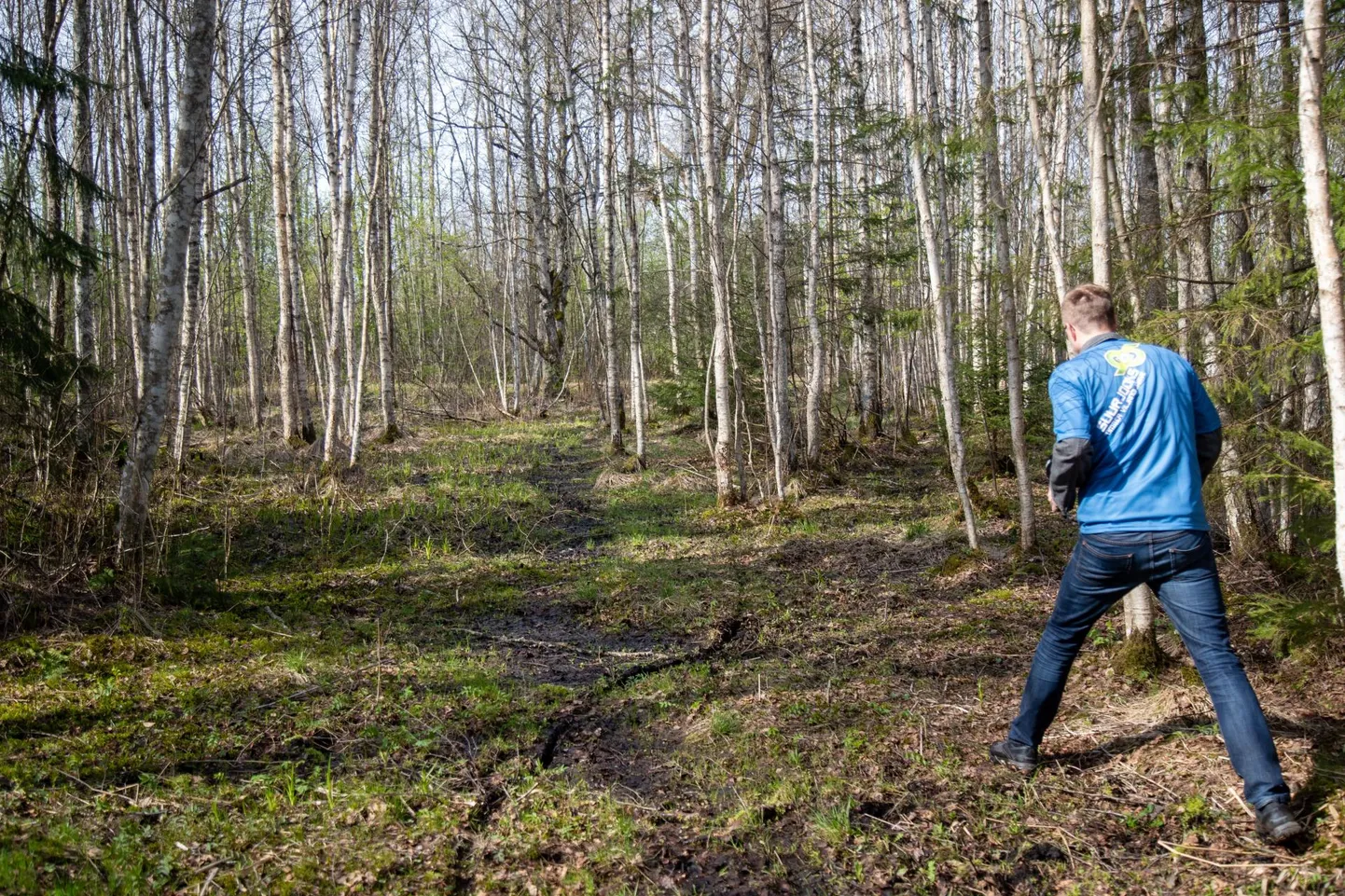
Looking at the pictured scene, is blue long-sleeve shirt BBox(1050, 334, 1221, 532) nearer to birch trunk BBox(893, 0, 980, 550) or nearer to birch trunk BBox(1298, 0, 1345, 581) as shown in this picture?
birch trunk BBox(1298, 0, 1345, 581)

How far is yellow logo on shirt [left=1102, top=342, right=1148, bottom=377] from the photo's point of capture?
3.02 meters

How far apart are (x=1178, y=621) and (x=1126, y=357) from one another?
3.33 feet

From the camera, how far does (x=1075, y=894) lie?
2.59 meters

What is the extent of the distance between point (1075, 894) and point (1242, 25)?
30.5 feet

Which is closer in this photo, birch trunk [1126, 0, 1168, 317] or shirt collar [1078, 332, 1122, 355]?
shirt collar [1078, 332, 1122, 355]

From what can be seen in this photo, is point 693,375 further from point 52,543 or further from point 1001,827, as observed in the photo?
point 1001,827

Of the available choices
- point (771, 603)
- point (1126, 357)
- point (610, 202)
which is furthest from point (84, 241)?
point (1126, 357)

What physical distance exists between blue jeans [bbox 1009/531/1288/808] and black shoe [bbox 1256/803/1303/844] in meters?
0.03

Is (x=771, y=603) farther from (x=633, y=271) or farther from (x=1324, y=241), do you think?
(x=633, y=271)

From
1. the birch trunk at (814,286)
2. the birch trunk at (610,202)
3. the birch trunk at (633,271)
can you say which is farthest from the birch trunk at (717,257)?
the birch trunk at (610,202)

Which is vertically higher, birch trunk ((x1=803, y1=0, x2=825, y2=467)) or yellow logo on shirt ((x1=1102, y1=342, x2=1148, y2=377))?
birch trunk ((x1=803, y1=0, x2=825, y2=467))

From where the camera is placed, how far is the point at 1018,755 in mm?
3314

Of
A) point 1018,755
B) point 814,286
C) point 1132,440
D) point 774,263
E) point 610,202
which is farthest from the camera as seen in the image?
point 610,202

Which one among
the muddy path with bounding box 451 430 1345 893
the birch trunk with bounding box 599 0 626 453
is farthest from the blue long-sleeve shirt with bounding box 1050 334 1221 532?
the birch trunk with bounding box 599 0 626 453
